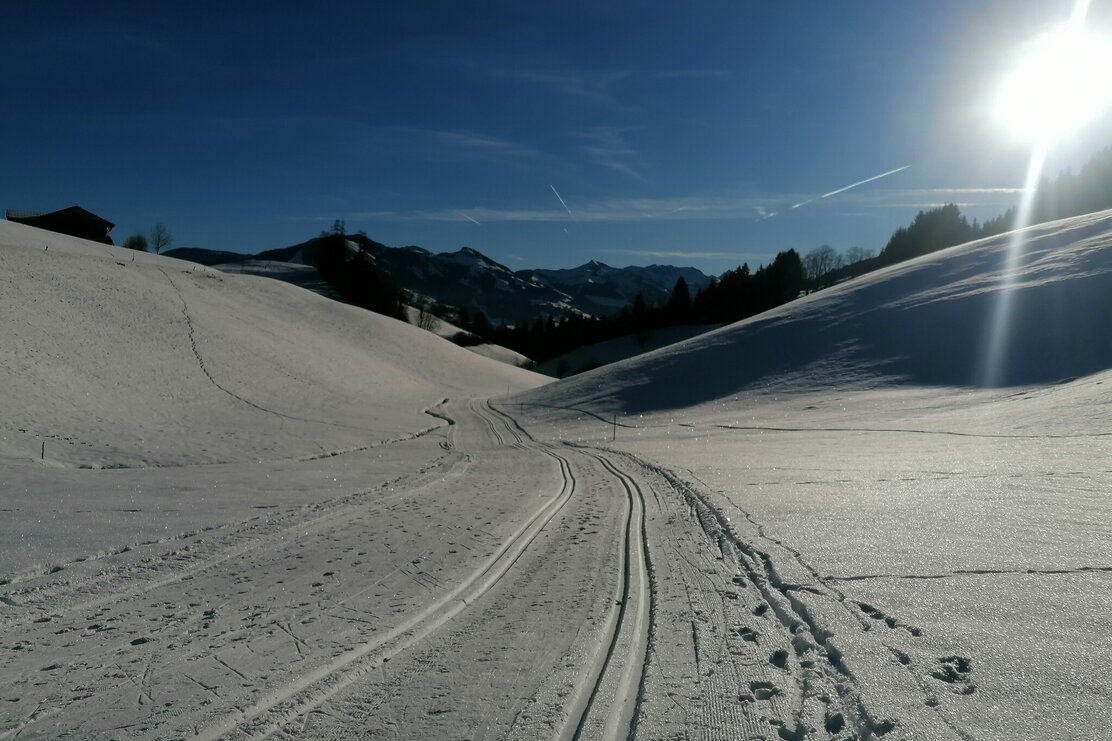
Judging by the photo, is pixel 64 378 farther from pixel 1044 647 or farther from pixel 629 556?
pixel 1044 647

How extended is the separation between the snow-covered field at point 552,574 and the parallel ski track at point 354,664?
3cm

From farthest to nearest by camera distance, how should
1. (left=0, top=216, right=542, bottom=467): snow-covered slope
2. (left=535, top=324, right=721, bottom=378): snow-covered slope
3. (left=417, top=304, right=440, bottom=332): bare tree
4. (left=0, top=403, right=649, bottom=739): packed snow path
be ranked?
(left=417, top=304, right=440, bottom=332): bare tree, (left=535, top=324, right=721, bottom=378): snow-covered slope, (left=0, top=216, right=542, bottom=467): snow-covered slope, (left=0, top=403, right=649, bottom=739): packed snow path

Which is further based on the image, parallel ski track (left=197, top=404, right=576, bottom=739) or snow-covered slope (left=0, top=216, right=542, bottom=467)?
snow-covered slope (left=0, top=216, right=542, bottom=467)

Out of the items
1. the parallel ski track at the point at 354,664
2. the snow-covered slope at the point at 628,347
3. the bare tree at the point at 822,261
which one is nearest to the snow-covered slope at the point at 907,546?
the parallel ski track at the point at 354,664

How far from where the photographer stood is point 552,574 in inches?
307

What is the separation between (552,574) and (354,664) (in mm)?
2990

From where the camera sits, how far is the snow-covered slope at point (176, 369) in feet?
70.9

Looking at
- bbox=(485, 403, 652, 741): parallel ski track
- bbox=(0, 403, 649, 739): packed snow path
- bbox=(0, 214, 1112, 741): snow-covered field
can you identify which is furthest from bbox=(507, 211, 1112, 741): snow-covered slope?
bbox=(0, 403, 649, 739): packed snow path

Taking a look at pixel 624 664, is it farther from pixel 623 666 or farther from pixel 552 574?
pixel 552 574

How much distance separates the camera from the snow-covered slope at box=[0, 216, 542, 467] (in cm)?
2161

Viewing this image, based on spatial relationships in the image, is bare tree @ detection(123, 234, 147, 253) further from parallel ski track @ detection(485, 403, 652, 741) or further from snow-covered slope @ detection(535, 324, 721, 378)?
parallel ski track @ detection(485, 403, 652, 741)

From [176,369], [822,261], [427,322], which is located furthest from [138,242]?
[822,261]

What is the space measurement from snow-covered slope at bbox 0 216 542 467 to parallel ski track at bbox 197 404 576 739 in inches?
620

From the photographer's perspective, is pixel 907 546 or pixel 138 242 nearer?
pixel 907 546
